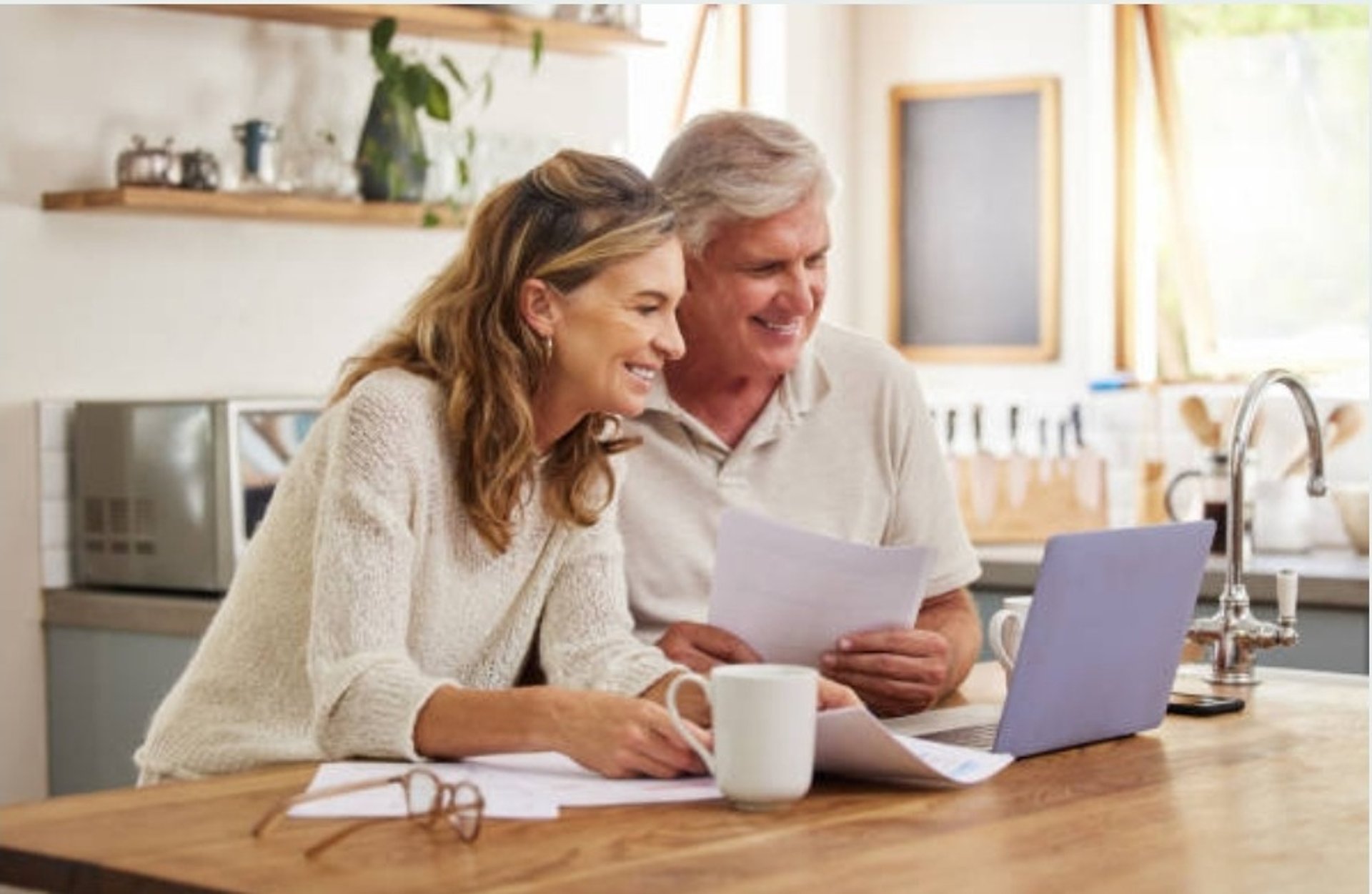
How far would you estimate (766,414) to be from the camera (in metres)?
3.10

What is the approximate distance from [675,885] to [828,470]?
4.47ft

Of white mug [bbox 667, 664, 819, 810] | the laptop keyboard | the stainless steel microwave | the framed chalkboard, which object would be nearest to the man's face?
the laptop keyboard

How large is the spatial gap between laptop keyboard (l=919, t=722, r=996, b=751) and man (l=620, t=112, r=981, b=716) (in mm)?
275

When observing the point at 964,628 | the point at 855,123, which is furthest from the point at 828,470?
the point at 855,123

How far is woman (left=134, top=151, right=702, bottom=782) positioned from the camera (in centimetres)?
239

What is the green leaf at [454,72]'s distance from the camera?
5035 mm

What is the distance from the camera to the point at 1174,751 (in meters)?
2.50

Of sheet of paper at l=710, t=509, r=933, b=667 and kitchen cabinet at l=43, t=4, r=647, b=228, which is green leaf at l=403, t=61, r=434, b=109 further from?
sheet of paper at l=710, t=509, r=933, b=667

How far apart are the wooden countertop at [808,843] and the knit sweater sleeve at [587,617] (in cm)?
40

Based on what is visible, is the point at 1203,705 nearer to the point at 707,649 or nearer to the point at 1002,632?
the point at 1002,632

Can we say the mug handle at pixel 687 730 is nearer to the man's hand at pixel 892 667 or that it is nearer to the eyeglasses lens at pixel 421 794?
the eyeglasses lens at pixel 421 794

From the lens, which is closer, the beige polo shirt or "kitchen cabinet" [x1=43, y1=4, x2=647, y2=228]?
the beige polo shirt

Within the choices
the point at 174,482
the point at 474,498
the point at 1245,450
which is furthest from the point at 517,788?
the point at 174,482

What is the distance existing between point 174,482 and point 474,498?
2.12 metres
